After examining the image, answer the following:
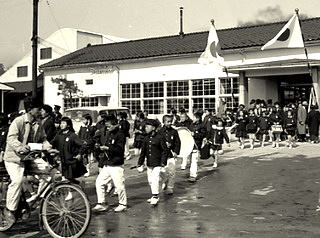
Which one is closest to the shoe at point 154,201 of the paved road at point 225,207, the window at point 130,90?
the paved road at point 225,207

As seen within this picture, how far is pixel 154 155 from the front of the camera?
8.37 metres

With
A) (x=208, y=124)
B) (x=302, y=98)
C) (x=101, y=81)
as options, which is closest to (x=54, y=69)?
(x=101, y=81)

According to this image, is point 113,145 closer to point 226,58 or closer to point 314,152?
point 314,152

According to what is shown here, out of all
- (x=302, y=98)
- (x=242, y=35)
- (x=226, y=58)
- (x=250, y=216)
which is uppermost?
(x=242, y=35)

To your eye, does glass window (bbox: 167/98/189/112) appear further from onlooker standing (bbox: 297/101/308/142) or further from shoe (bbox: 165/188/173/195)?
shoe (bbox: 165/188/173/195)

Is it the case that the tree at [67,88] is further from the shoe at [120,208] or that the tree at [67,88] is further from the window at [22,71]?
the shoe at [120,208]

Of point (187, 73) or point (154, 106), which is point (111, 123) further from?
point (154, 106)

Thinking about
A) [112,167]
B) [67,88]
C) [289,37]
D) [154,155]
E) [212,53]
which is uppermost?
[212,53]

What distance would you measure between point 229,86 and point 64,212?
65.5ft

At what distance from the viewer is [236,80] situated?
80.9ft

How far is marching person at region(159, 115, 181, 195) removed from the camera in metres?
9.36

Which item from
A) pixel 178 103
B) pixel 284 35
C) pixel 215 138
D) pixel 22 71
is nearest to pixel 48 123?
pixel 215 138

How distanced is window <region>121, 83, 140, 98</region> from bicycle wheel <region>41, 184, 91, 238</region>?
22.9 metres

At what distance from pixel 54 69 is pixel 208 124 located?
21142mm
